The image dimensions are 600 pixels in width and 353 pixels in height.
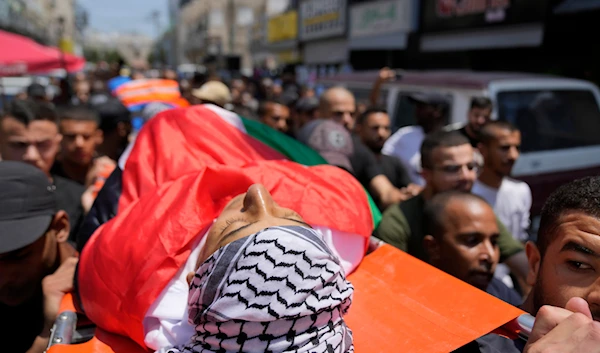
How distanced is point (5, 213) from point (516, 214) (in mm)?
2758

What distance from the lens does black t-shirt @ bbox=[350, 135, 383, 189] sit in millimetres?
3402

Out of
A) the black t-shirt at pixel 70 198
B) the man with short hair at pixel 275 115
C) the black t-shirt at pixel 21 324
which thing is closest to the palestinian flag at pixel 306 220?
the black t-shirt at pixel 21 324

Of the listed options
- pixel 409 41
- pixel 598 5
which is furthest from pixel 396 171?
pixel 409 41

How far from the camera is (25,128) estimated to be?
2738mm

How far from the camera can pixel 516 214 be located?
122 inches

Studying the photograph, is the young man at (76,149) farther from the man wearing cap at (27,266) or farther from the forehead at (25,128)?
the man wearing cap at (27,266)

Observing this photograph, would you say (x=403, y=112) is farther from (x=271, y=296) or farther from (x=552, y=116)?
(x=271, y=296)

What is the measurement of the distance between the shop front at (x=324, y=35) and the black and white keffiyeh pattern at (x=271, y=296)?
14308 mm

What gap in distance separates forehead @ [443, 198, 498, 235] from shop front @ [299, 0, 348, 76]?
13167 mm

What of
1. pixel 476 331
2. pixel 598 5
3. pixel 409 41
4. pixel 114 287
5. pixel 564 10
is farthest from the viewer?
pixel 409 41

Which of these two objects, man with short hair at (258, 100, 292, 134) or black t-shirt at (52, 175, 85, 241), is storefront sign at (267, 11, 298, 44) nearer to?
man with short hair at (258, 100, 292, 134)

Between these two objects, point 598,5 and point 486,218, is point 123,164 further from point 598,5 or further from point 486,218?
point 598,5

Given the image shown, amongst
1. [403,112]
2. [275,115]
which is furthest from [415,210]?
[403,112]

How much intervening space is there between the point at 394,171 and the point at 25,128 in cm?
244
